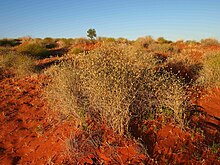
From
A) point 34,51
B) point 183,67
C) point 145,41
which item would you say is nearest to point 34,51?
point 34,51

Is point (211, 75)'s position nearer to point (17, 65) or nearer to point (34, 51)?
point (17, 65)

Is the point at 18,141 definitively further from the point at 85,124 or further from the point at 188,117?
the point at 188,117

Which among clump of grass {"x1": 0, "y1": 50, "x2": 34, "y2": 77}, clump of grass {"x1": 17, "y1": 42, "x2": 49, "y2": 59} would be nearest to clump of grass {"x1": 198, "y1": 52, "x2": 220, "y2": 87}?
clump of grass {"x1": 0, "y1": 50, "x2": 34, "y2": 77}

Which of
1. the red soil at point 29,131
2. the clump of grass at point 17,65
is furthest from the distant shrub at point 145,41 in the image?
the red soil at point 29,131

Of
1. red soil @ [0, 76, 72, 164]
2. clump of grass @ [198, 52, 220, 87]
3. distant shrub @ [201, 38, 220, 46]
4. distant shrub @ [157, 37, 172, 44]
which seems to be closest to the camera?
red soil @ [0, 76, 72, 164]

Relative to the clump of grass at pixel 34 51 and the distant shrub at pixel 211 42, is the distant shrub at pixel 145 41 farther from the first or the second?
the clump of grass at pixel 34 51

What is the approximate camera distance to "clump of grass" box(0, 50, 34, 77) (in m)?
9.64

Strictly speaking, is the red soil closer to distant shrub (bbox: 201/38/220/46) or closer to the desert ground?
the desert ground

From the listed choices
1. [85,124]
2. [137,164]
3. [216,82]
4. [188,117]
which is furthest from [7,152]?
[216,82]

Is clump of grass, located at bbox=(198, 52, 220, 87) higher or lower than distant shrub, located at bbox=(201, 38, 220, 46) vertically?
lower

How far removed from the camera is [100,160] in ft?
12.3

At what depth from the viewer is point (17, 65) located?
10219 mm

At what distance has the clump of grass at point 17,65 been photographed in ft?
31.6

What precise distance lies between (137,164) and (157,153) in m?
0.39
